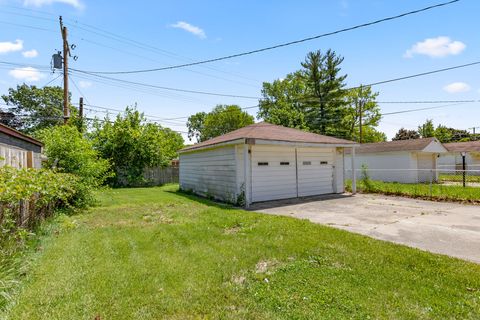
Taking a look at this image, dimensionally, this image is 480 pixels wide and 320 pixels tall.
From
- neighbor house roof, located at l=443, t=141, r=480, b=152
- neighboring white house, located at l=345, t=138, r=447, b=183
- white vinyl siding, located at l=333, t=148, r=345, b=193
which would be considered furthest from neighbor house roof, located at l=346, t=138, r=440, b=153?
white vinyl siding, located at l=333, t=148, r=345, b=193

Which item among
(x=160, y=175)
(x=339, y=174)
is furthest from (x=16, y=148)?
(x=160, y=175)

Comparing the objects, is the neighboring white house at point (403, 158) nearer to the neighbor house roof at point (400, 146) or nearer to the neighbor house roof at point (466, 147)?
the neighbor house roof at point (400, 146)

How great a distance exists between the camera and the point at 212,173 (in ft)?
38.5

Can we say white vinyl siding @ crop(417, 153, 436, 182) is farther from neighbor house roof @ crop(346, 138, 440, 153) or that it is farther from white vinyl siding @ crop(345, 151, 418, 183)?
neighbor house roof @ crop(346, 138, 440, 153)

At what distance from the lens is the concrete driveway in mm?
5036

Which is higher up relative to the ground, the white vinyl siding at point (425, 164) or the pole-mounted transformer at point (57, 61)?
the pole-mounted transformer at point (57, 61)

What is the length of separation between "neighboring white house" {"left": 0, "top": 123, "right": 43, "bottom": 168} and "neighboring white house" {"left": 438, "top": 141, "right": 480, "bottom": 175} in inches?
1098

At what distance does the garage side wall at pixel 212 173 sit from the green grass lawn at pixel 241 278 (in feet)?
15.0

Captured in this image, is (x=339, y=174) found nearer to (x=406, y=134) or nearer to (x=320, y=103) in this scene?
(x=320, y=103)

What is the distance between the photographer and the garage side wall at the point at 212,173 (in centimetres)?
1019

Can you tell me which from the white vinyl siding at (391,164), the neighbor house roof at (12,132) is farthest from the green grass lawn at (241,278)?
the white vinyl siding at (391,164)

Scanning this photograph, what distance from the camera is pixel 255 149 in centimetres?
1032

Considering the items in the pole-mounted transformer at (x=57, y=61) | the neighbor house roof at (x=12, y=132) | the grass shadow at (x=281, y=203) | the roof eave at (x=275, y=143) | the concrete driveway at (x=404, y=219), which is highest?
the pole-mounted transformer at (x=57, y=61)

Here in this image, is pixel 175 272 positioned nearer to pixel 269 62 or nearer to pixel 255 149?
pixel 255 149
